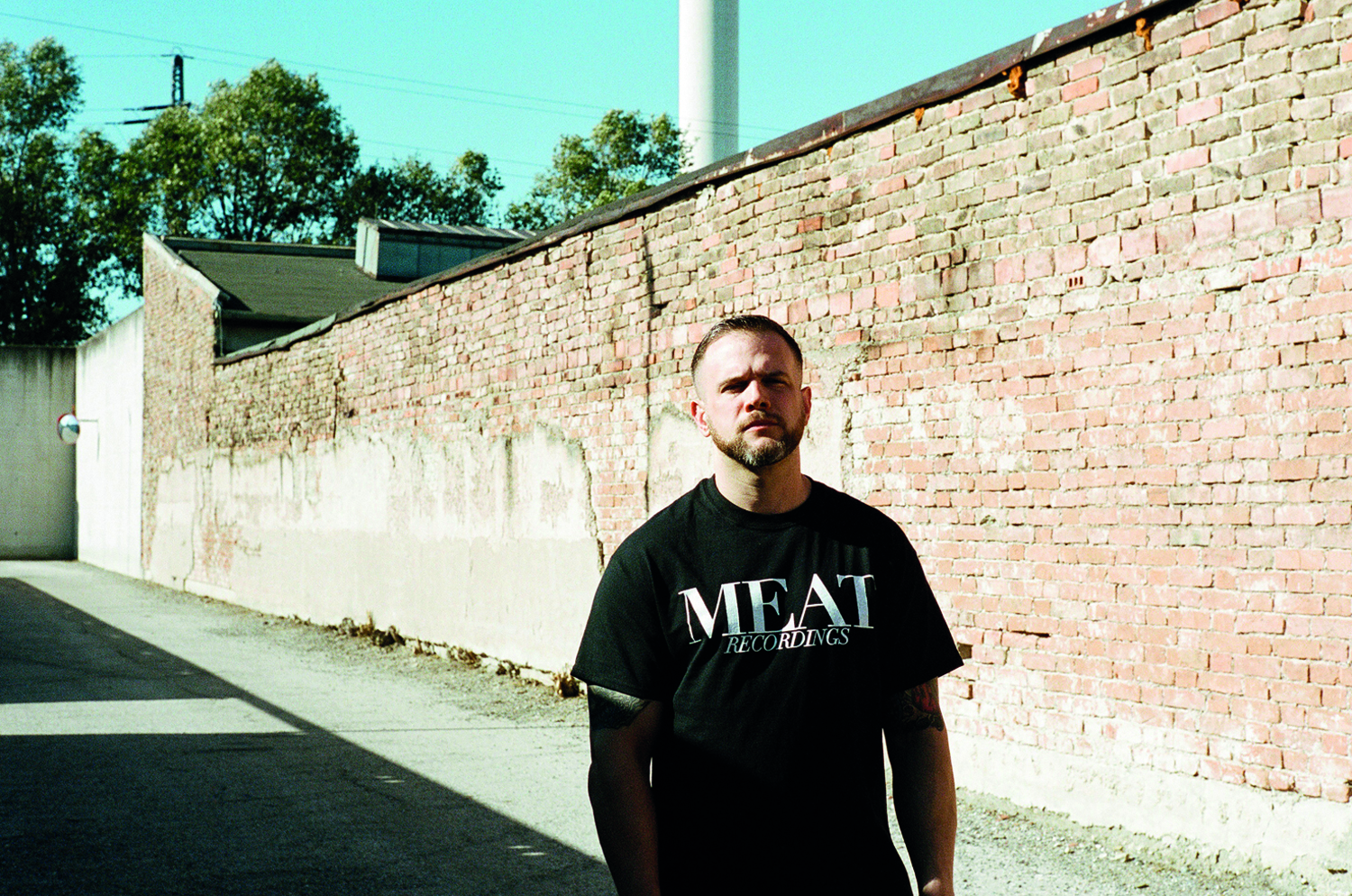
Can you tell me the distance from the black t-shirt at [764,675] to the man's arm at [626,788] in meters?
0.03

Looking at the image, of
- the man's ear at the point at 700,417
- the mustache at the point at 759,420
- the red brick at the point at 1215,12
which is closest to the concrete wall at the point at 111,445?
the red brick at the point at 1215,12

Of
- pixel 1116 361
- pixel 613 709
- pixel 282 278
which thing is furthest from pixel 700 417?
pixel 282 278

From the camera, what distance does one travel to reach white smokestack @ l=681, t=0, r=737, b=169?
34688 mm

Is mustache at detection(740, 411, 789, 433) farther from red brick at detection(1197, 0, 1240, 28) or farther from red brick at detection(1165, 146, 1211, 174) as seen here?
red brick at detection(1197, 0, 1240, 28)

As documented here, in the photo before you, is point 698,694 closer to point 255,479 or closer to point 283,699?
point 283,699

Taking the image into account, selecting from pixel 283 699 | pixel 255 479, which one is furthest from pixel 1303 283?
pixel 255 479

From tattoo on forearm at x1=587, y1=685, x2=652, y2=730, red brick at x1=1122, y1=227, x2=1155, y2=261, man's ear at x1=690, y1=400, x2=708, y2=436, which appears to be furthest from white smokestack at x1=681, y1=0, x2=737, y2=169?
tattoo on forearm at x1=587, y1=685, x2=652, y2=730

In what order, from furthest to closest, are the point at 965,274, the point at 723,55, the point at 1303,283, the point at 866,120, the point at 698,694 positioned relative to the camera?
the point at 723,55, the point at 866,120, the point at 965,274, the point at 1303,283, the point at 698,694

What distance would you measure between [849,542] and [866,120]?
15.3 ft

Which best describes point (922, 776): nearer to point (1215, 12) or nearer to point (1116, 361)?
point (1116, 361)

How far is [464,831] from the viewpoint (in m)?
5.72

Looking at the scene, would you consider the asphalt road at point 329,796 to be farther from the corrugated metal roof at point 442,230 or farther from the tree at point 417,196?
the tree at point 417,196

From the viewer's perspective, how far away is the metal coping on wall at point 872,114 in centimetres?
545

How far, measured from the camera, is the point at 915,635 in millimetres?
→ 2475
